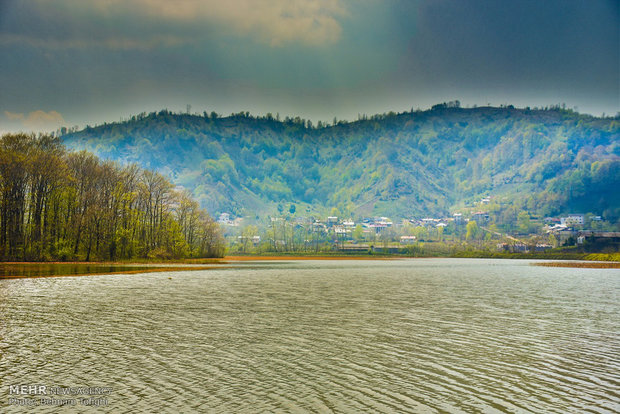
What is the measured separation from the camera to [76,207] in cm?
8038

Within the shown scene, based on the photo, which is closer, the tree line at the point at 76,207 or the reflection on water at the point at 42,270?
the reflection on water at the point at 42,270

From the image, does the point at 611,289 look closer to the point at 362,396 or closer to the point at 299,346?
the point at 299,346

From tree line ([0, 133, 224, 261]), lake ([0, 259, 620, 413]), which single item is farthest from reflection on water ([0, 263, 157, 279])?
lake ([0, 259, 620, 413])

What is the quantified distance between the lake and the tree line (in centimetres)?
4212

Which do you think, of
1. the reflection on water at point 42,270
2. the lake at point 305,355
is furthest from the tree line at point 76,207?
the lake at point 305,355

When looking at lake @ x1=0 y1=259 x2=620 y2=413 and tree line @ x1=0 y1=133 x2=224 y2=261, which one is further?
tree line @ x1=0 y1=133 x2=224 y2=261

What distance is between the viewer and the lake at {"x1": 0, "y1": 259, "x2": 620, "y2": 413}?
1338cm

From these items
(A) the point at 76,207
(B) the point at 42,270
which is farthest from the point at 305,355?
(A) the point at 76,207

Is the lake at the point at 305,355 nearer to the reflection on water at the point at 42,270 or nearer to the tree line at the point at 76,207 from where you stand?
the reflection on water at the point at 42,270

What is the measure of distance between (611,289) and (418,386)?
139 feet

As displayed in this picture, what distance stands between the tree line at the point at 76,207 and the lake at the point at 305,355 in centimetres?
4212

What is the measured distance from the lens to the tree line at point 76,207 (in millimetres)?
71250

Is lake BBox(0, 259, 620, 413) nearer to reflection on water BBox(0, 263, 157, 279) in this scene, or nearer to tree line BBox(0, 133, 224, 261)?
reflection on water BBox(0, 263, 157, 279)

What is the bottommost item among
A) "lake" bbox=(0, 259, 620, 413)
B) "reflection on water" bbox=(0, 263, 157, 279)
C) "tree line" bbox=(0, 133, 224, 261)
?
"lake" bbox=(0, 259, 620, 413)
